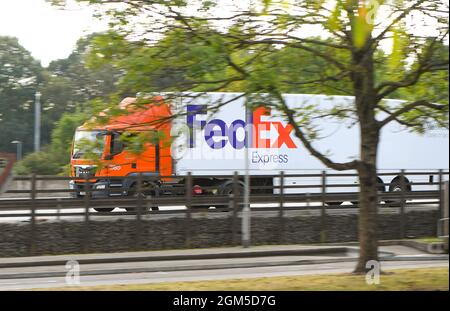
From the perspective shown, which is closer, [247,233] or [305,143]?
[305,143]

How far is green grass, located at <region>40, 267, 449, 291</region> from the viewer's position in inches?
341

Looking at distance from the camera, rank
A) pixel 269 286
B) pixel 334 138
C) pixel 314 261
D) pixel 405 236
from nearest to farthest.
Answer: pixel 269 286 → pixel 314 261 → pixel 405 236 → pixel 334 138

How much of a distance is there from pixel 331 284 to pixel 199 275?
14.2 feet

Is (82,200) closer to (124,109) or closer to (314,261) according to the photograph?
(314,261)

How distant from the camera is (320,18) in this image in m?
10.3

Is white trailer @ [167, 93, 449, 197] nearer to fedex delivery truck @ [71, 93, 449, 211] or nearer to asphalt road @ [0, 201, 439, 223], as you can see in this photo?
fedex delivery truck @ [71, 93, 449, 211]

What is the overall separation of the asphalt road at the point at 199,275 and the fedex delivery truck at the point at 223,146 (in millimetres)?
1979

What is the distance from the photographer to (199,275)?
13.0 m

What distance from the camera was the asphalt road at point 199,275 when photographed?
11.9 meters

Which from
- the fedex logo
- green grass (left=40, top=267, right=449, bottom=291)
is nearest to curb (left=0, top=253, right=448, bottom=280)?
green grass (left=40, top=267, right=449, bottom=291)

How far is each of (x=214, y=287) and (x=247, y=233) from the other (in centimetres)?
768

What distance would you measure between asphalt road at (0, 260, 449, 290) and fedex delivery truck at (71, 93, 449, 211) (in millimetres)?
1979

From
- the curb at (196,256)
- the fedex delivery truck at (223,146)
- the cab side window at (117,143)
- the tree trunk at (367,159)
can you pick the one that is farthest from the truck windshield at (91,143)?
the curb at (196,256)
